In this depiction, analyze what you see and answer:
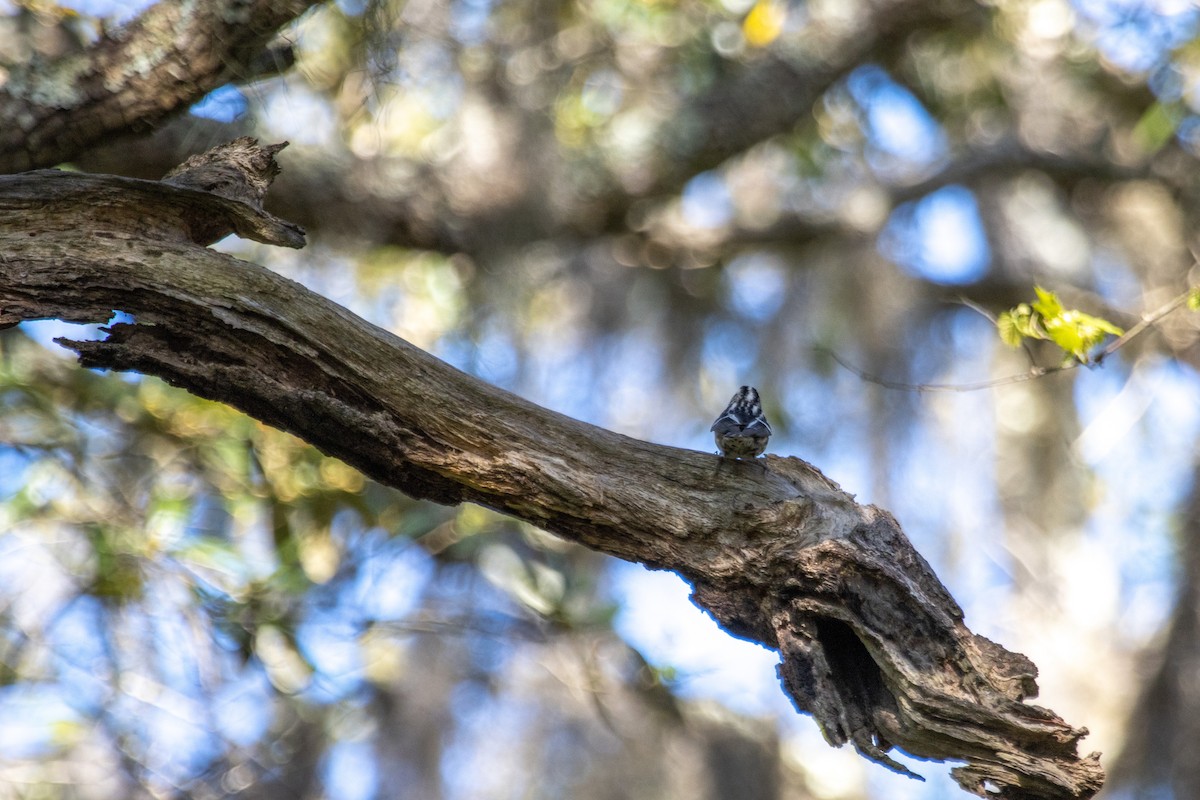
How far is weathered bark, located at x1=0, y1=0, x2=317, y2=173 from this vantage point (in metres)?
2.92

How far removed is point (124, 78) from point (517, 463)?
1.49 m

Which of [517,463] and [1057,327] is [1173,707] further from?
[517,463]

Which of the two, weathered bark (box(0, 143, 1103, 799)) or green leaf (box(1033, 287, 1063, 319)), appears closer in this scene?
weathered bark (box(0, 143, 1103, 799))

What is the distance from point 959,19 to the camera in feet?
20.1

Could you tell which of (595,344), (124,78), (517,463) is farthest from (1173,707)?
(124,78)

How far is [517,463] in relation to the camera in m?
2.43

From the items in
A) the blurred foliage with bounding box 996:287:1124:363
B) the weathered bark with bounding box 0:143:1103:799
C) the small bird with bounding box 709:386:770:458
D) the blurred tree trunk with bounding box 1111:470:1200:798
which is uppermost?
the blurred tree trunk with bounding box 1111:470:1200:798

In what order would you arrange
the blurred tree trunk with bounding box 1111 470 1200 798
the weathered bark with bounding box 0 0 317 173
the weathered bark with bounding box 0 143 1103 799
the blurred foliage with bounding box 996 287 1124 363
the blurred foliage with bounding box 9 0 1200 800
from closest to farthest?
the weathered bark with bounding box 0 143 1103 799 → the blurred foliage with bounding box 996 287 1124 363 → the weathered bark with bounding box 0 0 317 173 → the blurred foliage with bounding box 9 0 1200 800 → the blurred tree trunk with bounding box 1111 470 1200 798

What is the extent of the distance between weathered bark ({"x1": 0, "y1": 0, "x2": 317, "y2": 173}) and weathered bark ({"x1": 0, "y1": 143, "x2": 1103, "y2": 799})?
21.3 inches

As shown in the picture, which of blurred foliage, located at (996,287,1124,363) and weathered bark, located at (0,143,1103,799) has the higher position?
blurred foliage, located at (996,287,1124,363)

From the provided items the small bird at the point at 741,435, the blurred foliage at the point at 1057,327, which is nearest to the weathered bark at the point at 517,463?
the small bird at the point at 741,435

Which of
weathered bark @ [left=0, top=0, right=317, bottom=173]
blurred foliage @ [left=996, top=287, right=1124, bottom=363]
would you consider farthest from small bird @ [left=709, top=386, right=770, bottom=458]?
weathered bark @ [left=0, top=0, right=317, bottom=173]

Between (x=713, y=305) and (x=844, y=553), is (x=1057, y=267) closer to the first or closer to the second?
(x=713, y=305)

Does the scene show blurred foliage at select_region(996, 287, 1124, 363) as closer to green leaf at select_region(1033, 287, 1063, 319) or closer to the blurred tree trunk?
green leaf at select_region(1033, 287, 1063, 319)
